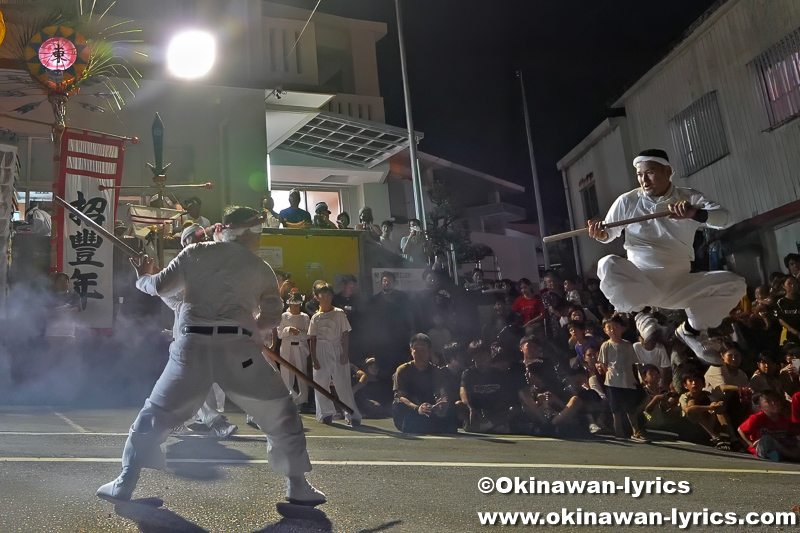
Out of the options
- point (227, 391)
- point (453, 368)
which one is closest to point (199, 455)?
point (227, 391)

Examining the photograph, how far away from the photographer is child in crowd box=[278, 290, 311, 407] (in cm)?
909

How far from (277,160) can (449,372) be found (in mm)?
11043

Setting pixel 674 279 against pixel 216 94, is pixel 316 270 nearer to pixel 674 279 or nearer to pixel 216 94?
pixel 216 94

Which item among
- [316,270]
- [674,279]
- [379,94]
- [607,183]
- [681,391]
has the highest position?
[379,94]

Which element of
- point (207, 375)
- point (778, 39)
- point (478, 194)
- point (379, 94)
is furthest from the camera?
point (478, 194)

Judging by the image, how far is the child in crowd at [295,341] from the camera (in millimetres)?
9094

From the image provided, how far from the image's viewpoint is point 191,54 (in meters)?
14.7

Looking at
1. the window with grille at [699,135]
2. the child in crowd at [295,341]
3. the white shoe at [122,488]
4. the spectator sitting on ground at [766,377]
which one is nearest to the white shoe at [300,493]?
the white shoe at [122,488]

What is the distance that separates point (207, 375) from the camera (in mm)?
4230

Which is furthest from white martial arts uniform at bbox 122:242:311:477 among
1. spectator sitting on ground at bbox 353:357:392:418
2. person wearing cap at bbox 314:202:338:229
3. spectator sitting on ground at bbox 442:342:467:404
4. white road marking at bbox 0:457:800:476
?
person wearing cap at bbox 314:202:338:229

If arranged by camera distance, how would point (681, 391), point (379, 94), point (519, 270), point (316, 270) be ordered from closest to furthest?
point (681, 391) < point (316, 270) < point (379, 94) < point (519, 270)

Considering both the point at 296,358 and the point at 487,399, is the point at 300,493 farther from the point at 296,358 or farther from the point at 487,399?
the point at 296,358

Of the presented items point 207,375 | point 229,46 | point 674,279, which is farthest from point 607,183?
point 207,375

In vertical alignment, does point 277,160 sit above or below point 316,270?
above
